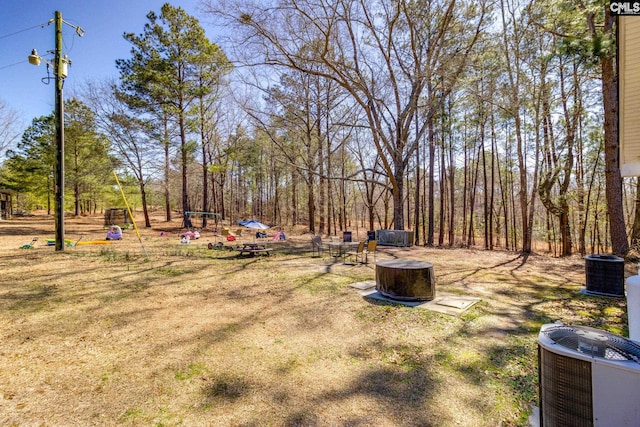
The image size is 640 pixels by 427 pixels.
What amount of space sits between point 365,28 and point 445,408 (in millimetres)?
15059

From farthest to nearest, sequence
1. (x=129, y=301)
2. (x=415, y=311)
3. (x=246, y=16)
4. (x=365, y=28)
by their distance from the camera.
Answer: (x=365, y=28)
(x=246, y=16)
(x=129, y=301)
(x=415, y=311)

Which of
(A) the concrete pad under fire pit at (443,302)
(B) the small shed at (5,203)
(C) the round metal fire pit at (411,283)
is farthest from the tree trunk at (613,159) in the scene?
(B) the small shed at (5,203)

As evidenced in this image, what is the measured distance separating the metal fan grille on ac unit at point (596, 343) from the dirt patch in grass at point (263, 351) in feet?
3.26

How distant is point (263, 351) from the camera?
3.61 m

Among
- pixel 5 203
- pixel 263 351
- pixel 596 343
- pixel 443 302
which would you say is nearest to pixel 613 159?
pixel 443 302

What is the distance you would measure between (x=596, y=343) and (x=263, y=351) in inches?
125

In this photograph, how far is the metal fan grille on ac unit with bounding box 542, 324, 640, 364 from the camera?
5.72ft

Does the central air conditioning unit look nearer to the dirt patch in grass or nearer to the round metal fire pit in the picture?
the dirt patch in grass

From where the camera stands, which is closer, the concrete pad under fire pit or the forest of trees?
the concrete pad under fire pit

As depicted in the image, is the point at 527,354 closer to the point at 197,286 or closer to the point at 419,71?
the point at 197,286

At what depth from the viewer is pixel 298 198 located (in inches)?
1522

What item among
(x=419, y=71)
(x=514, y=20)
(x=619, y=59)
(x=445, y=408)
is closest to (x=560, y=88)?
(x=514, y=20)

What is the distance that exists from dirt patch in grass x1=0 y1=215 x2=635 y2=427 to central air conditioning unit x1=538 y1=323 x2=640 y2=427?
0.75 metres

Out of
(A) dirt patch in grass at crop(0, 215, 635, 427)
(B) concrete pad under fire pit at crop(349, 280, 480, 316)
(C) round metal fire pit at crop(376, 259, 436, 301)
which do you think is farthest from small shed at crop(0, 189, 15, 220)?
(C) round metal fire pit at crop(376, 259, 436, 301)
